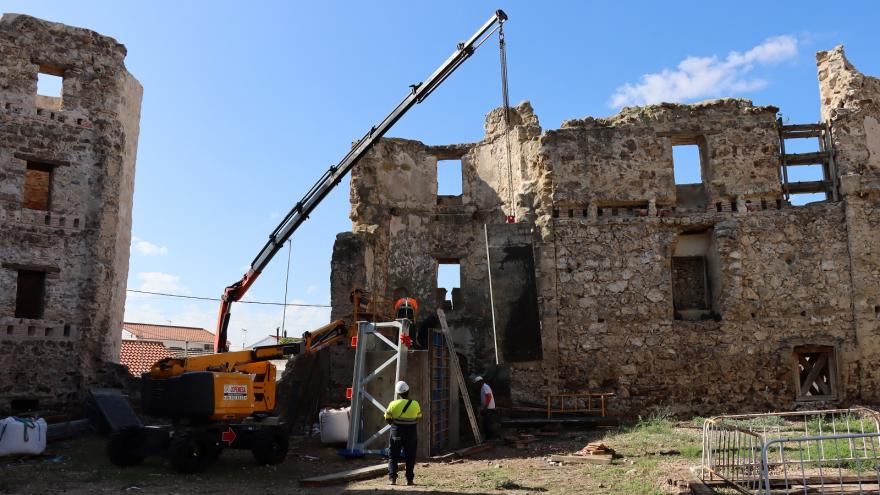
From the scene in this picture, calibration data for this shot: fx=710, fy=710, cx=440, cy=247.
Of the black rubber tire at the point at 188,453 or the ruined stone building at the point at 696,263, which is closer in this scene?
the black rubber tire at the point at 188,453

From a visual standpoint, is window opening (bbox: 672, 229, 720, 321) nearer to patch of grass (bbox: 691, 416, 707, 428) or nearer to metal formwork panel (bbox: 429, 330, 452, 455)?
patch of grass (bbox: 691, 416, 707, 428)

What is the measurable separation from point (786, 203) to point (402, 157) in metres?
8.51

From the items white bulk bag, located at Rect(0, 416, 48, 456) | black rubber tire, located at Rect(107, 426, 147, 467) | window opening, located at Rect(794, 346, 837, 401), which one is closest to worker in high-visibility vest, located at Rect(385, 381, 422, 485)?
black rubber tire, located at Rect(107, 426, 147, 467)

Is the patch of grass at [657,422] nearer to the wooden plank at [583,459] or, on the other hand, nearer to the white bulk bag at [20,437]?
the wooden plank at [583,459]

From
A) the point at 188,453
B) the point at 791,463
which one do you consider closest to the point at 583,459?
the point at 791,463

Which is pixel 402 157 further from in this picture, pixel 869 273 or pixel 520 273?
pixel 869 273

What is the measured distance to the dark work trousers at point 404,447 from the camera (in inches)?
330

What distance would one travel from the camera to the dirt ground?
7.99 m

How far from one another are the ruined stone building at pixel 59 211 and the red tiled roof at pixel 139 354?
6742mm

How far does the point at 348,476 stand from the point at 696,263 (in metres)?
9.28

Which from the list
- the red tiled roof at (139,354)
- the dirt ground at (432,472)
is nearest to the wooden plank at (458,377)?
the dirt ground at (432,472)

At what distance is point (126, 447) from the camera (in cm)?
1001

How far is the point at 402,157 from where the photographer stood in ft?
56.6

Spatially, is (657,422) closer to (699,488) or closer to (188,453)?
(699,488)
